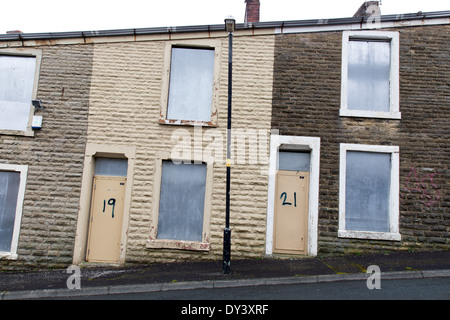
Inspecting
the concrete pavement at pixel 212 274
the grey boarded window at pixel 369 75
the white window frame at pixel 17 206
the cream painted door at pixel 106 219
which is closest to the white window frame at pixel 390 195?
the concrete pavement at pixel 212 274

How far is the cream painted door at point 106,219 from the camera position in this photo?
30.8 ft

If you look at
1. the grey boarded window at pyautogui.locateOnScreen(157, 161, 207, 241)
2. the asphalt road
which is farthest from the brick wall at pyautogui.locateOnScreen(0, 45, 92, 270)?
the asphalt road

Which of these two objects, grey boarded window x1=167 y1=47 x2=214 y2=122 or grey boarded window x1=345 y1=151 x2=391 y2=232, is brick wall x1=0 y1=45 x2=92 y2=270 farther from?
grey boarded window x1=345 y1=151 x2=391 y2=232

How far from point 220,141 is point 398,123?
4357 mm

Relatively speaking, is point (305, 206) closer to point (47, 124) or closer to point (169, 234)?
point (169, 234)

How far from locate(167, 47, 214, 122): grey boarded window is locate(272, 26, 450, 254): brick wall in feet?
5.58

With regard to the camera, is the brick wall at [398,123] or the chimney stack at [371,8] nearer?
the brick wall at [398,123]

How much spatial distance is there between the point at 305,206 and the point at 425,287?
3.36 meters

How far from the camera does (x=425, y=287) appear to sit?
21.6ft

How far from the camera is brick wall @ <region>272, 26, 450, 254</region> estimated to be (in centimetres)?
911

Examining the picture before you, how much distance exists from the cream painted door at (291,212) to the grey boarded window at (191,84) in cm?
252

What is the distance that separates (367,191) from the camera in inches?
369

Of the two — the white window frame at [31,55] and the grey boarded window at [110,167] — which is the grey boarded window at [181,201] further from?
the white window frame at [31,55]
